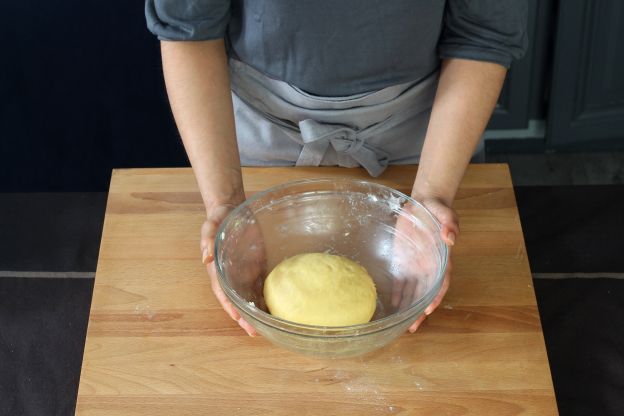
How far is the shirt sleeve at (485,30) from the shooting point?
903 mm

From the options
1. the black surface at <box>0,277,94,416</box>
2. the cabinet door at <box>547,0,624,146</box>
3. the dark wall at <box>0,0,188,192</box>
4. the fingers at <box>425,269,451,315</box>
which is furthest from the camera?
the cabinet door at <box>547,0,624,146</box>

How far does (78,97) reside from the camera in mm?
1648

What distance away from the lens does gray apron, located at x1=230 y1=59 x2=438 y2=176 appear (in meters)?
1.02

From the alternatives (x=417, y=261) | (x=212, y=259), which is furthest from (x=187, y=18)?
(x=417, y=261)

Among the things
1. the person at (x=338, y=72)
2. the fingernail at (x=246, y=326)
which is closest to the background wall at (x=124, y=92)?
the person at (x=338, y=72)

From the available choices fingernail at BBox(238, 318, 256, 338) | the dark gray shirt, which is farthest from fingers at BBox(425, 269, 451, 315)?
the dark gray shirt

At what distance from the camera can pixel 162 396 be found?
2.45ft

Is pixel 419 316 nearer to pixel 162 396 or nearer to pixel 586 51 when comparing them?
pixel 162 396

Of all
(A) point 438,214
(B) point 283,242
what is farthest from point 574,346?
(B) point 283,242

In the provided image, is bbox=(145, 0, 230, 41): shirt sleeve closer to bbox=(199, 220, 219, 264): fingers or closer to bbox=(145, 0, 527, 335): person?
bbox=(145, 0, 527, 335): person

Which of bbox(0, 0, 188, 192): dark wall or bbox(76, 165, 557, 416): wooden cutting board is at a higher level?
bbox(76, 165, 557, 416): wooden cutting board

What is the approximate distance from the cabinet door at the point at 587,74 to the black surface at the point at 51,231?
49.1 inches

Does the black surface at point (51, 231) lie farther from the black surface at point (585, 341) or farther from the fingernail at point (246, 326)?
the black surface at point (585, 341)

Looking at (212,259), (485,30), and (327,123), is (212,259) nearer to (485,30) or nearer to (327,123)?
(327,123)
